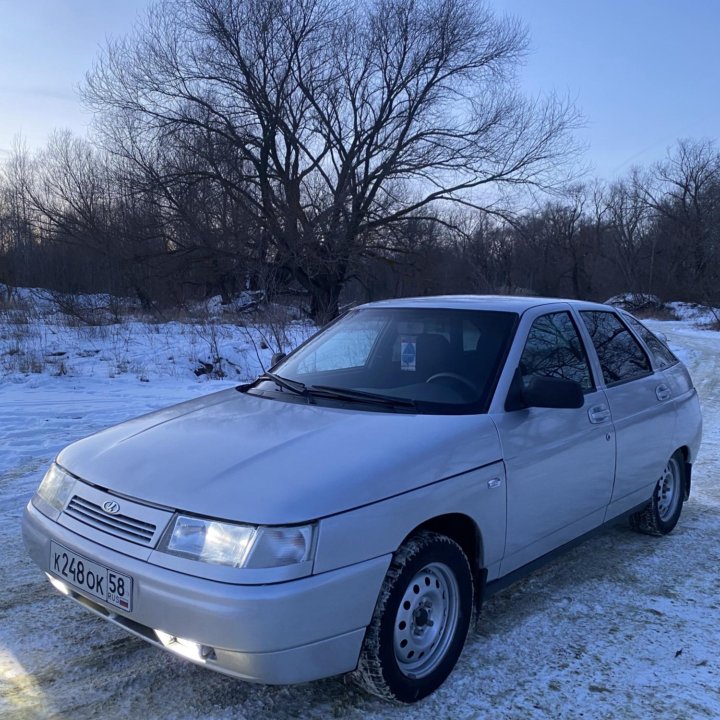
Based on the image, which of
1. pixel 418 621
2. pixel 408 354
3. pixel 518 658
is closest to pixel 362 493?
pixel 418 621

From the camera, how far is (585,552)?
4.20 m

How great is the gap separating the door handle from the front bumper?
5.68 feet

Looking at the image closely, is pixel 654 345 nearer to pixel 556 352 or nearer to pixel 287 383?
pixel 556 352

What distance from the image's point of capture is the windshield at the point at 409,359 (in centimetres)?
321

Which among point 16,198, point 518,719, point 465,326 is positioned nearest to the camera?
point 518,719

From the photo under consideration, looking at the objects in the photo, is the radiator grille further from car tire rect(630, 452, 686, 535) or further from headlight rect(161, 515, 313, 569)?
car tire rect(630, 452, 686, 535)

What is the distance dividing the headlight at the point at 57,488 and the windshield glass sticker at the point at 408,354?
5.78 ft

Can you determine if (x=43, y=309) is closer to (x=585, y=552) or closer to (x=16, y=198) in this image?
(x=16, y=198)

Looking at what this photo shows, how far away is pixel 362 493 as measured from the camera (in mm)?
2363

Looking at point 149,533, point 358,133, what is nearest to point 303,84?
point 358,133

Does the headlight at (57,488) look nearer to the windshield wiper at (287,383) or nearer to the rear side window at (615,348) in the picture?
the windshield wiper at (287,383)

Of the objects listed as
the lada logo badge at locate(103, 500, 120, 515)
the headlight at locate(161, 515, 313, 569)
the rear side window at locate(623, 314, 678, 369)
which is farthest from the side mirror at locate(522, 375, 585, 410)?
the lada logo badge at locate(103, 500, 120, 515)

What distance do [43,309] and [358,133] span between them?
13239mm

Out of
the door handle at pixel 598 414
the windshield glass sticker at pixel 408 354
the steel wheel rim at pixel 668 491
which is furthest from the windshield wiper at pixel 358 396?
the steel wheel rim at pixel 668 491
